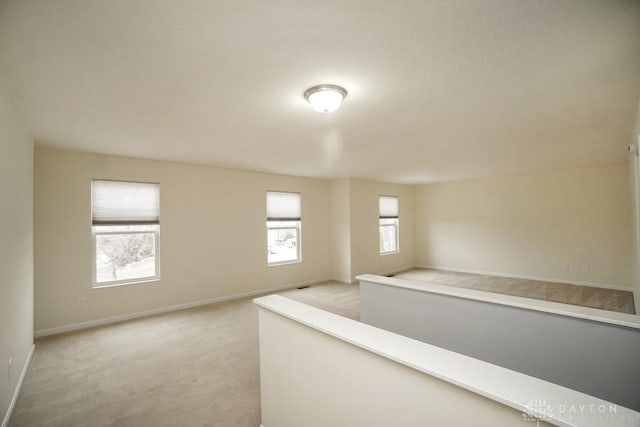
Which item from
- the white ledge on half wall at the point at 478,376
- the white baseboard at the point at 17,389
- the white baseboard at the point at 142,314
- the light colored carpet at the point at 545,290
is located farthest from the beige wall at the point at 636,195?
the white baseboard at the point at 142,314

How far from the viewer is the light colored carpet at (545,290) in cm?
462

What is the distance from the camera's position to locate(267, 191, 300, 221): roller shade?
6.02m

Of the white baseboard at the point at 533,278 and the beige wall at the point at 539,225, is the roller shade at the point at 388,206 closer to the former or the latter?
the beige wall at the point at 539,225

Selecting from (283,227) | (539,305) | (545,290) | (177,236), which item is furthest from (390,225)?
(539,305)

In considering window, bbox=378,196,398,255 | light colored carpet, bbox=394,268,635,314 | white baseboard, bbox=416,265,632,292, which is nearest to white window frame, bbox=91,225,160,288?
window, bbox=378,196,398,255

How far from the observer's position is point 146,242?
4527 millimetres

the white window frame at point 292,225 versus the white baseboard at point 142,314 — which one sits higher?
the white window frame at point 292,225

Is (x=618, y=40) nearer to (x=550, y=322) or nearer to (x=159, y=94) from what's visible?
(x=550, y=322)

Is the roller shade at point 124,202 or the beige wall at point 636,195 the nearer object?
the beige wall at point 636,195

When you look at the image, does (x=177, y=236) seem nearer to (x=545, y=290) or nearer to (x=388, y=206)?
(x=388, y=206)

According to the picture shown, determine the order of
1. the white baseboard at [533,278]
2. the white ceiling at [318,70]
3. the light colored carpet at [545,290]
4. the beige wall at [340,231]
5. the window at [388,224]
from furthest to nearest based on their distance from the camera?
the window at [388,224], the beige wall at [340,231], the white baseboard at [533,278], the light colored carpet at [545,290], the white ceiling at [318,70]

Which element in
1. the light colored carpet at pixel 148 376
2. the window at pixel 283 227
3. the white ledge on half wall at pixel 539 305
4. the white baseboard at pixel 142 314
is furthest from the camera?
the window at pixel 283 227

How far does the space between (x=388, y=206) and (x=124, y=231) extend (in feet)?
19.2

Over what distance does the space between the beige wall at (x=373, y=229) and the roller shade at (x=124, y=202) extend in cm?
390
